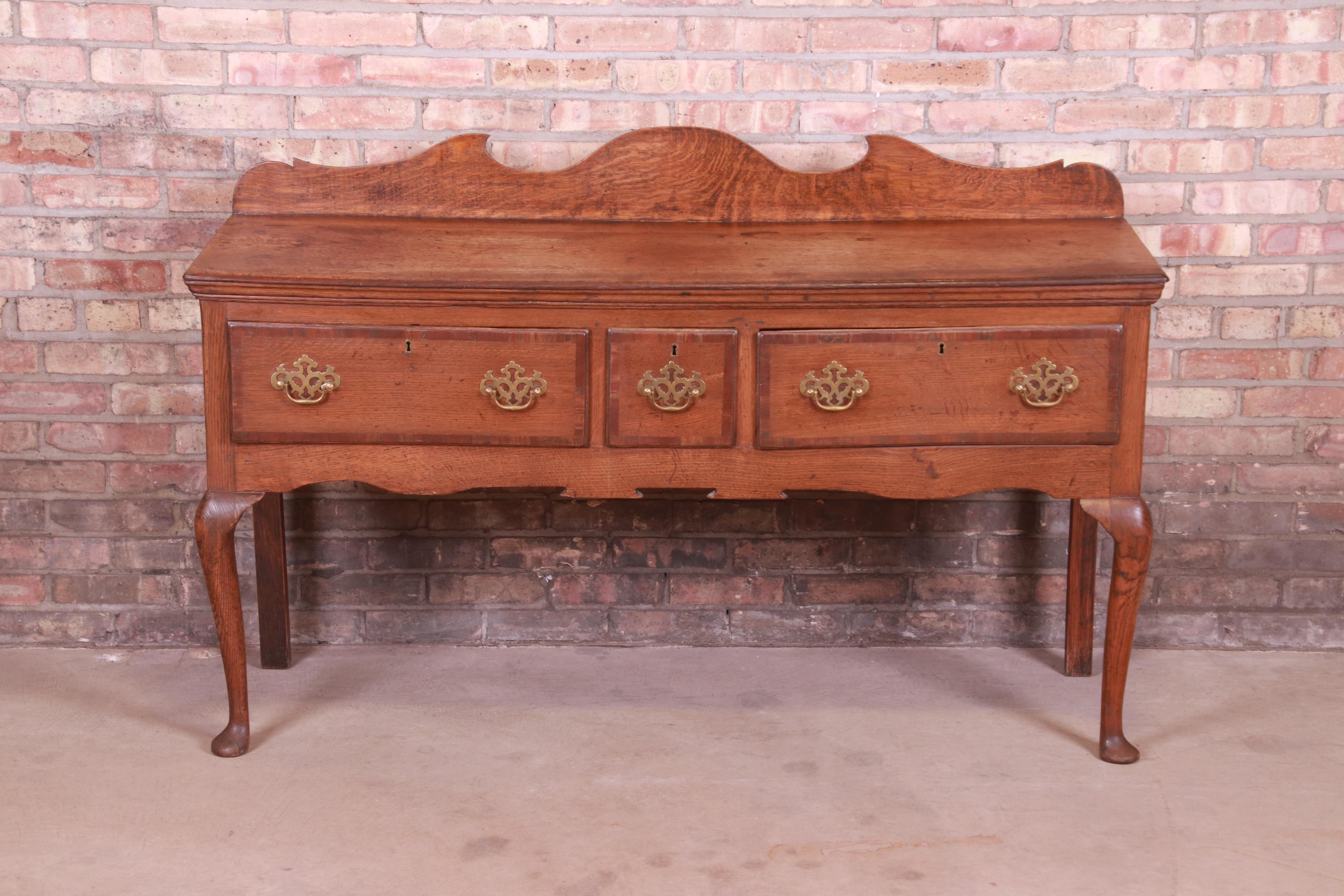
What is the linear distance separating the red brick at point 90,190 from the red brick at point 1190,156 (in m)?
2.32

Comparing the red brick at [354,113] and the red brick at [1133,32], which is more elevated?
the red brick at [1133,32]

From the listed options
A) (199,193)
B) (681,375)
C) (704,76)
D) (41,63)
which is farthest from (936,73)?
(41,63)

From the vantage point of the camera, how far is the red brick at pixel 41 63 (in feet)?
8.87

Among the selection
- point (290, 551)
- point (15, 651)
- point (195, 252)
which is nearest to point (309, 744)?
point (290, 551)

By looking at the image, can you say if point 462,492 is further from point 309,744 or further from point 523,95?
point 523,95

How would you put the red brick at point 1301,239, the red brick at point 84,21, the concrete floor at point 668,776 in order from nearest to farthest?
1. the concrete floor at point 668,776
2. the red brick at point 84,21
3. the red brick at point 1301,239

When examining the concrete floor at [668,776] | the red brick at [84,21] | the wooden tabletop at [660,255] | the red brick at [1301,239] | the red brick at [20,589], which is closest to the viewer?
the concrete floor at [668,776]

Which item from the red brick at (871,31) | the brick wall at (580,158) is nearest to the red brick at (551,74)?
the brick wall at (580,158)

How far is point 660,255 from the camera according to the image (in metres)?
2.29

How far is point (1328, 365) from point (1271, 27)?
809 millimetres

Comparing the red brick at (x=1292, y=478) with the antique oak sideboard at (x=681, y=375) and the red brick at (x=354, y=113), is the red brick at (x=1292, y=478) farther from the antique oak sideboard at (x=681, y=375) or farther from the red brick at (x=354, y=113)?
the red brick at (x=354, y=113)

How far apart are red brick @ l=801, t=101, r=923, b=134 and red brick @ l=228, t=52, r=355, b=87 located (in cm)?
83

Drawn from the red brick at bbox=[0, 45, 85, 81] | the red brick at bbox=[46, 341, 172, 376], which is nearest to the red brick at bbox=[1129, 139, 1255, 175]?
the red brick at bbox=[46, 341, 172, 376]

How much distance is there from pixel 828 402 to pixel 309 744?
48.6 inches
